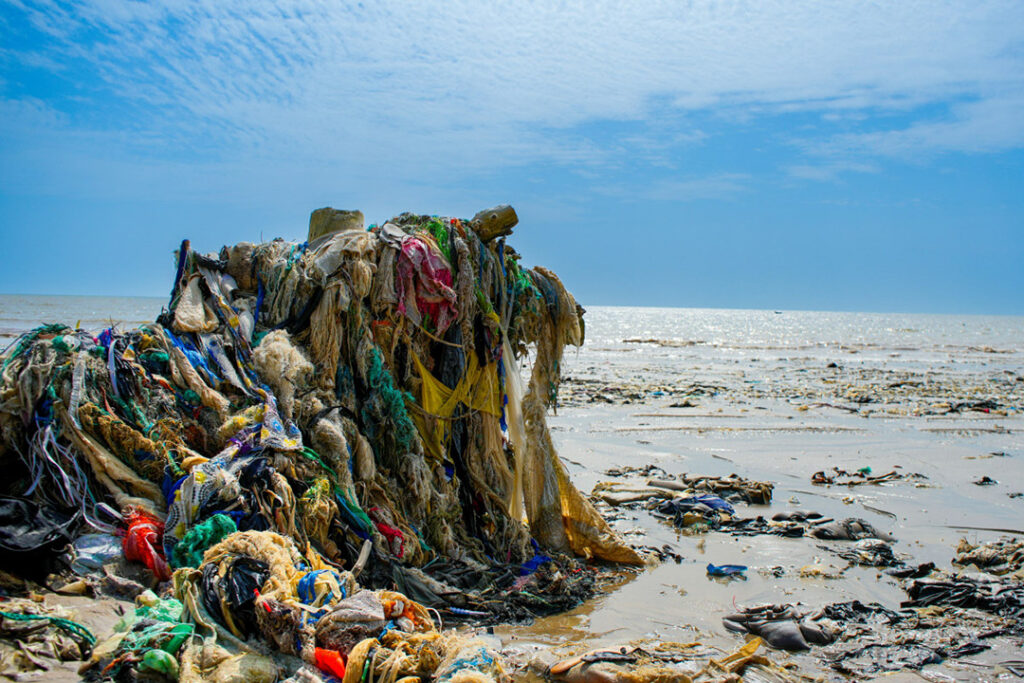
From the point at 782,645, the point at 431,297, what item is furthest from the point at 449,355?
the point at 782,645

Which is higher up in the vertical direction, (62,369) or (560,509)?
(62,369)

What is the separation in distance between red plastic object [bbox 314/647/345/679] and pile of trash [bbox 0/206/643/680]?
0.05m

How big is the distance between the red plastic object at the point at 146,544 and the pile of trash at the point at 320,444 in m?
0.01

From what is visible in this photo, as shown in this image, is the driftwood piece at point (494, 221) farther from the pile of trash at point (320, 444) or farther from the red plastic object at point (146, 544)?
the red plastic object at point (146, 544)

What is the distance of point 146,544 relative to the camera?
4137 mm

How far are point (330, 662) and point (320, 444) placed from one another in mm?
1614

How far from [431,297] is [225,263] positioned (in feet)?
5.28

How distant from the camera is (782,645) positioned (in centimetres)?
500

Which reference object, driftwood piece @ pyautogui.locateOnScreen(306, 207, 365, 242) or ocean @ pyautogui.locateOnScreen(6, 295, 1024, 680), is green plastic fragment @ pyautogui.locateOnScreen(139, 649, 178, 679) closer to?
ocean @ pyautogui.locateOnScreen(6, 295, 1024, 680)

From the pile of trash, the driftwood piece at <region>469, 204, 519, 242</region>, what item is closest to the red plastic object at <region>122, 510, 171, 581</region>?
the pile of trash

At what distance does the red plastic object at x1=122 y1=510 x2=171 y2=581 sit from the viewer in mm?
4094

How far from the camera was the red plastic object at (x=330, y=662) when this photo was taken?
11.5 feet

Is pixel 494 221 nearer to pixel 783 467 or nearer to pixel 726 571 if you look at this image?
pixel 726 571

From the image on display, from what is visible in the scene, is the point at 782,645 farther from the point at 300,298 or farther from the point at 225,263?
the point at 225,263
